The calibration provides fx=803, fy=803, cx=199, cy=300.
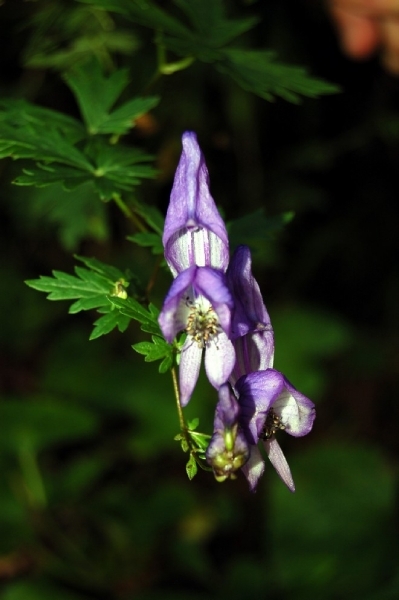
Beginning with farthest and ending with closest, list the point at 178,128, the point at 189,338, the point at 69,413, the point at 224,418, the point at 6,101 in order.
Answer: the point at 69,413
the point at 178,128
the point at 6,101
the point at 189,338
the point at 224,418

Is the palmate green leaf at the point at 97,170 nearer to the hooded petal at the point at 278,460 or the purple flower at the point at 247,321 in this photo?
the purple flower at the point at 247,321

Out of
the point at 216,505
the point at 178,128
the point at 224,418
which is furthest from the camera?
the point at 216,505

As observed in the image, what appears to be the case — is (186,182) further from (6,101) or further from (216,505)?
(216,505)

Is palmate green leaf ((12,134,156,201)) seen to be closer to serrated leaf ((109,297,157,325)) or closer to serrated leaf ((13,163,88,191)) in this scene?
serrated leaf ((13,163,88,191))

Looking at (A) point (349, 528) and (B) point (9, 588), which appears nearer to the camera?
(B) point (9, 588)

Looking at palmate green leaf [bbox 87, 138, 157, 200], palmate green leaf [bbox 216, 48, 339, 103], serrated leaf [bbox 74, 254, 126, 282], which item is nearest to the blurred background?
palmate green leaf [bbox 216, 48, 339, 103]

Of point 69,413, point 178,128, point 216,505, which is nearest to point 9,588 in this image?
point 69,413
